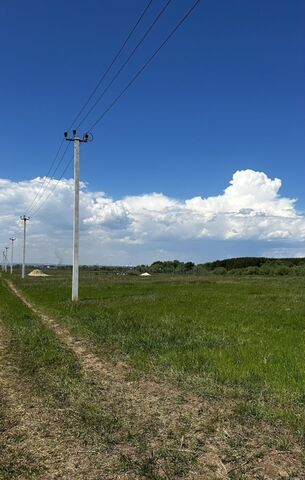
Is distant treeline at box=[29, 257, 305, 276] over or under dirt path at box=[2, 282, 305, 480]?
over

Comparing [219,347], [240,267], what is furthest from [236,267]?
[219,347]

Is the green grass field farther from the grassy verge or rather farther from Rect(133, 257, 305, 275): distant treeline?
Rect(133, 257, 305, 275): distant treeline

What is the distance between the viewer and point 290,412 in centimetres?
736

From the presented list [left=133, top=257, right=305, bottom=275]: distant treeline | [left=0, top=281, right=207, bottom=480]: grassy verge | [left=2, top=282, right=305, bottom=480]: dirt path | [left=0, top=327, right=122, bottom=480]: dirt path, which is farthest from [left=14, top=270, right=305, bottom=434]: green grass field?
[left=133, top=257, right=305, bottom=275]: distant treeline

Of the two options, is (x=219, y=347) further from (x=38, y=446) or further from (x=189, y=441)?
(x=38, y=446)

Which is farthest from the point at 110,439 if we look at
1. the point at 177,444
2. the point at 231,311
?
the point at 231,311

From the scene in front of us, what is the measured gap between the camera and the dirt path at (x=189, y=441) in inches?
215

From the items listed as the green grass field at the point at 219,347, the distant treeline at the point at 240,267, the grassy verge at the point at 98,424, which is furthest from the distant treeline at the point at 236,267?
the grassy verge at the point at 98,424

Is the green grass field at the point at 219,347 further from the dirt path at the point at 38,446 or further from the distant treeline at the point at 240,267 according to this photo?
the distant treeline at the point at 240,267

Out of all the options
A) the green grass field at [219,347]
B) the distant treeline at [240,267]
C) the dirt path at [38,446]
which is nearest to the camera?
the dirt path at [38,446]

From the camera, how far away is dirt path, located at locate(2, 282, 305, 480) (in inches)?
215

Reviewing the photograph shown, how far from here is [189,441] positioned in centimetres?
637

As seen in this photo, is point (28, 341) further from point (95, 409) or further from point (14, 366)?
point (95, 409)

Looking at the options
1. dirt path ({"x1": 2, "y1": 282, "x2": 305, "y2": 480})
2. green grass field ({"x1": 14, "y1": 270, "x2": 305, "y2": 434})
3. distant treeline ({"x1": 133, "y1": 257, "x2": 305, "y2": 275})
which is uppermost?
distant treeline ({"x1": 133, "y1": 257, "x2": 305, "y2": 275})
